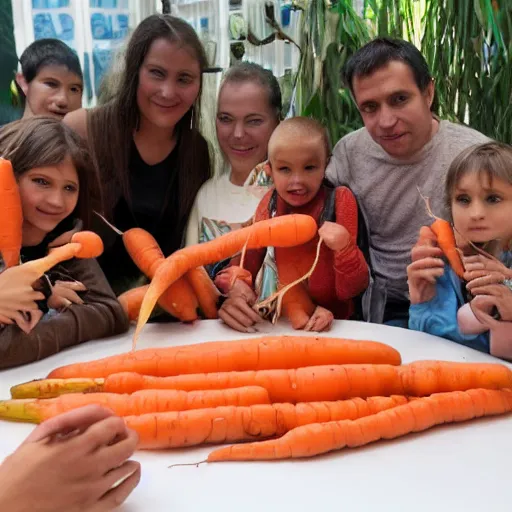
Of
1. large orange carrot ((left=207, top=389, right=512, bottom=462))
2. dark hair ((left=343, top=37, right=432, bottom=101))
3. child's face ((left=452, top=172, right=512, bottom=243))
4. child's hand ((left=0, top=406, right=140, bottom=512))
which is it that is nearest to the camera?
child's hand ((left=0, top=406, right=140, bottom=512))

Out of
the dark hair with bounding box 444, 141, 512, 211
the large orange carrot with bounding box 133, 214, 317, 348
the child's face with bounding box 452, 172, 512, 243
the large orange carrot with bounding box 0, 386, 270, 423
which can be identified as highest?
the dark hair with bounding box 444, 141, 512, 211

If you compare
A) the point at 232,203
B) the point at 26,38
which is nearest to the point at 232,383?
the point at 232,203

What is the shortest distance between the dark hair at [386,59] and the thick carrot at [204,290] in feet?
1.97

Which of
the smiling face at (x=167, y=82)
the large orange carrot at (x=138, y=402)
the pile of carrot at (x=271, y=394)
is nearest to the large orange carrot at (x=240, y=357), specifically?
the pile of carrot at (x=271, y=394)

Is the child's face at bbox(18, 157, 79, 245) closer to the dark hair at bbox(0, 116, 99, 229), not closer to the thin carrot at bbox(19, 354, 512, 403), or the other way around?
the dark hair at bbox(0, 116, 99, 229)

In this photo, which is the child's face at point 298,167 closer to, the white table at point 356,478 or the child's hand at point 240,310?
the child's hand at point 240,310

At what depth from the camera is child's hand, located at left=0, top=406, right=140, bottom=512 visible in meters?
0.56

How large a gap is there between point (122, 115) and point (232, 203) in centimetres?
38

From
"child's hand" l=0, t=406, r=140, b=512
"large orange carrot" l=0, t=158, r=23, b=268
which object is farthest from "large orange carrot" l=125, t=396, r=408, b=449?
"large orange carrot" l=0, t=158, r=23, b=268

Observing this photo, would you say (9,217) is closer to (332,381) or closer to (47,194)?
(47,194)

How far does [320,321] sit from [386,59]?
2.06ft

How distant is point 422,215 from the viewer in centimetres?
144

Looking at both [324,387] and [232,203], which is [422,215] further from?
[324,387]

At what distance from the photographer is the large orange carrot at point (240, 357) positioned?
96cm
